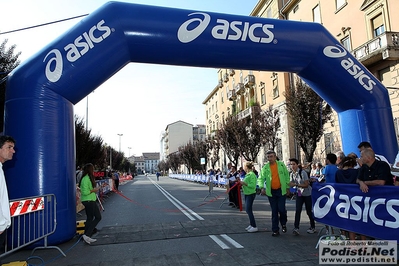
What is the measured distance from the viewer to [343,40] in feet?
70.6

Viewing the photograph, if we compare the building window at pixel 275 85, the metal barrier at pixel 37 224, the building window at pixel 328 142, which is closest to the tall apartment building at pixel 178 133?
the building window at pixel 275 85

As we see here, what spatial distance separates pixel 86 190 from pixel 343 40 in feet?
67.9

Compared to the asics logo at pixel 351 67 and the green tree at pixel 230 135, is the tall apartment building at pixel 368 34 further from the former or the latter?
the asics logo at pixel 351 67

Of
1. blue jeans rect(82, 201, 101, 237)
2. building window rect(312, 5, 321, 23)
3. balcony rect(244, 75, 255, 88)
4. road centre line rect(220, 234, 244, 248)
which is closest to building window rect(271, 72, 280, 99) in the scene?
balcony rect(244, 75, 255, 88)

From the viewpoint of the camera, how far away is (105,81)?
7672 millimetres

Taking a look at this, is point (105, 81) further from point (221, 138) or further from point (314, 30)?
point (221, 138)

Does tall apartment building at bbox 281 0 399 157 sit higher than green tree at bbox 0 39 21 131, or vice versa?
tall apartment building at bbox 281 0 399 157

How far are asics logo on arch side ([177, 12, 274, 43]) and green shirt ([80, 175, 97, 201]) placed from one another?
4.00m

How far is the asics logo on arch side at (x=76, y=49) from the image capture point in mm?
6832

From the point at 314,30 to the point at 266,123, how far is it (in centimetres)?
1798

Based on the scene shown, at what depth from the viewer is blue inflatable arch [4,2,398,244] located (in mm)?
6668

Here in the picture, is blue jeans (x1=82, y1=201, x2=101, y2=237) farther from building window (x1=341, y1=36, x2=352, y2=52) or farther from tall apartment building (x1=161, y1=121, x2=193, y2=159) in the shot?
tall apartment building (x1=161, y1=121, x2=193, y2=159)

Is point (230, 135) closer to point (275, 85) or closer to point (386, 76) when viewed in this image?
point (275, 85)

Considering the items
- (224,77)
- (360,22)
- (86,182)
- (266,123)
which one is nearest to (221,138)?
(266,123)
